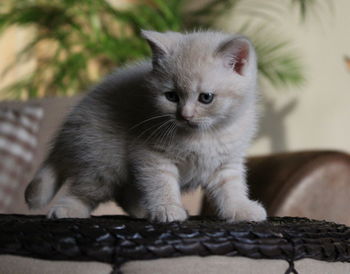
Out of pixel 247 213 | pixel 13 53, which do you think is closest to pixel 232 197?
pixel 247 213

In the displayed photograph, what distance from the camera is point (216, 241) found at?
0.71 m

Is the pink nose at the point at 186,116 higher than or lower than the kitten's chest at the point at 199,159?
higher

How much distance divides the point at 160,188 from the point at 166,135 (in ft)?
0.33

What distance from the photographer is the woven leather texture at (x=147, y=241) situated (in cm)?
68

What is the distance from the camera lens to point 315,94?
2.35m

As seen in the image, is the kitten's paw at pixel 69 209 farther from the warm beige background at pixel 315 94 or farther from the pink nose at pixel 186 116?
the warm beige background at pixel 315 94

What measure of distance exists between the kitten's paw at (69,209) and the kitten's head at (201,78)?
9.9 inches

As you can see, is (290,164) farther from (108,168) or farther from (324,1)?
(324,1)

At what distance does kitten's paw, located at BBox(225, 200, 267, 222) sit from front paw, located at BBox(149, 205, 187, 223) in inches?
3.9

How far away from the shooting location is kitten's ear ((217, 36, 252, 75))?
90cm

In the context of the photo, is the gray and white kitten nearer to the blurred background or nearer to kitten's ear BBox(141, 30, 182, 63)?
kitten's ear BBox(141, 30, 182, 63)

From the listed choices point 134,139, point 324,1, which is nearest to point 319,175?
point 134,139

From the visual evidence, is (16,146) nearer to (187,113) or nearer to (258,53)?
(187,113)

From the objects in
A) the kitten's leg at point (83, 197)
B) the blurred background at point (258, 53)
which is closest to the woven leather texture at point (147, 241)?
the kitten's leg at point (83, 197)
